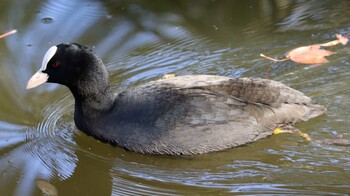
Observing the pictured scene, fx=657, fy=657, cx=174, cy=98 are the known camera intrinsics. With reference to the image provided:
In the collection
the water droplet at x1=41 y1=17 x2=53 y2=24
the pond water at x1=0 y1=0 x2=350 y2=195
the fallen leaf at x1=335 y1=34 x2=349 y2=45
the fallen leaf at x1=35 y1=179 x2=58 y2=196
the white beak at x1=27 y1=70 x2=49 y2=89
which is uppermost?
the white beak at x1=27 y1=70 x2=49 y2=89

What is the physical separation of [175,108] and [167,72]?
127 centimetres

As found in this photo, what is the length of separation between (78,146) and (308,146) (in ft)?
6.22

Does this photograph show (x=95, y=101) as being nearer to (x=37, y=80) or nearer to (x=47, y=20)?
(x=37, y=80)

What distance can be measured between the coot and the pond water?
0.12m

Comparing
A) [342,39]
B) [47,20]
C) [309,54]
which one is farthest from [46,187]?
[342,39]

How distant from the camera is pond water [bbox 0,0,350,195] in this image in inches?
192

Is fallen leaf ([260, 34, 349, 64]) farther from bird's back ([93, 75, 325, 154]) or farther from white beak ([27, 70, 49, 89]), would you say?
white beak ([27, 70, 49, 89])

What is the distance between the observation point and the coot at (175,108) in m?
5.19

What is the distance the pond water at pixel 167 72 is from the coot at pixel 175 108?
0.41 feet

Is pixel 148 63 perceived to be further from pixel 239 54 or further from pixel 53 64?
pixel 53 64

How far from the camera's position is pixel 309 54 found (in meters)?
6.35

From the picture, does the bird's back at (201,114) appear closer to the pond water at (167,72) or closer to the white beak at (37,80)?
the pond water at (167,72)

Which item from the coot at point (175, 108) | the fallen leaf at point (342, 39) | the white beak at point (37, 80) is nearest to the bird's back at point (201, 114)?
the coot at point (175, 108)

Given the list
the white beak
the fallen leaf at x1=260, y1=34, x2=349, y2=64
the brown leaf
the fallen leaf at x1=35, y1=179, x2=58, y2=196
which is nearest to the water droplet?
the white beak
